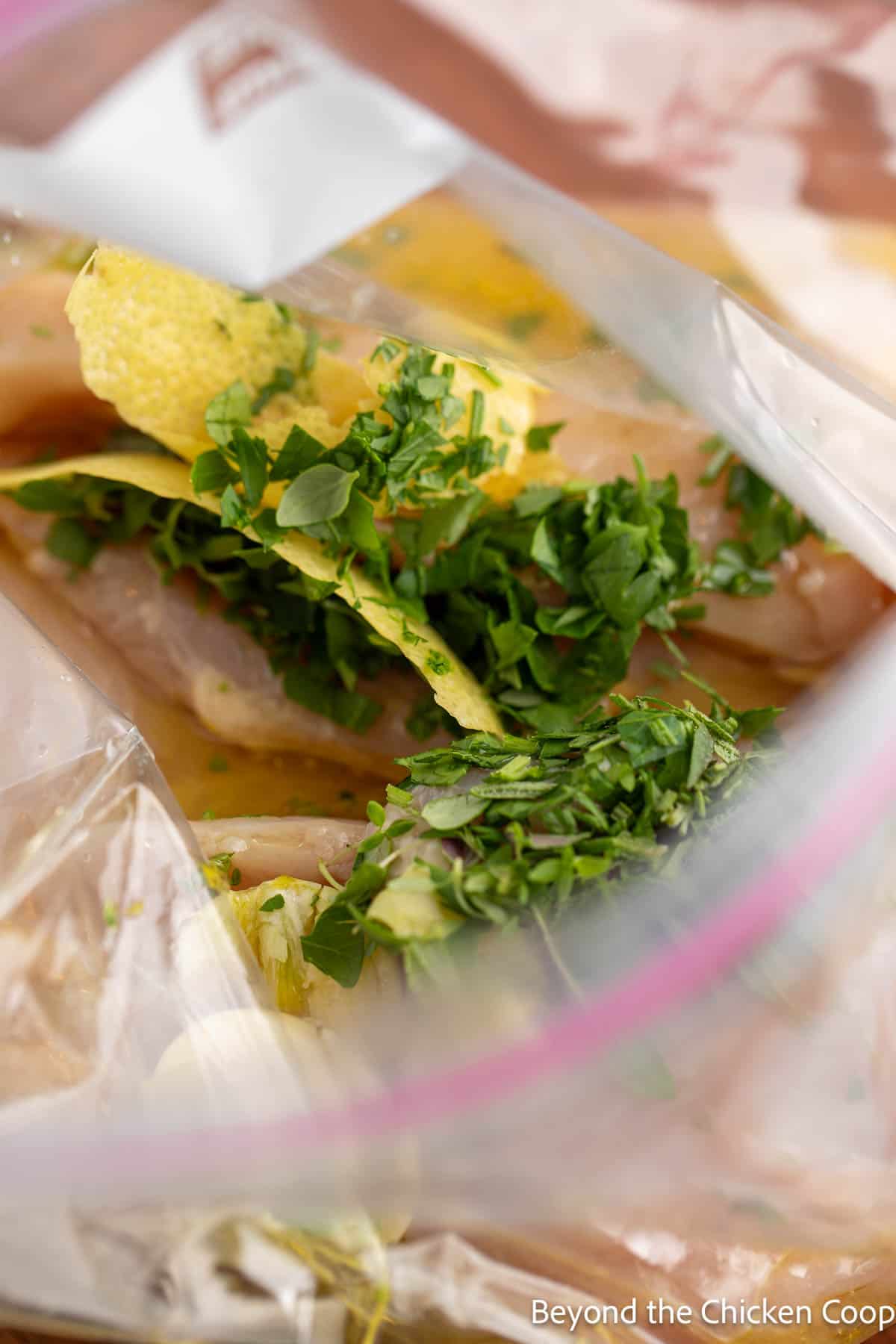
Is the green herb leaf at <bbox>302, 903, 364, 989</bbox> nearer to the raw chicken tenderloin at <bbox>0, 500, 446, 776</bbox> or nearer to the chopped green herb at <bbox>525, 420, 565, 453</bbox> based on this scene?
the raw chicken tenderloin at <bbox>0, 500, 446, 776</bbox>

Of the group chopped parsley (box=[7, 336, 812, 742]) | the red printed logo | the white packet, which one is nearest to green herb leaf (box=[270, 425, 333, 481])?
chopped parsley (box=[7, 336, 812, 742])

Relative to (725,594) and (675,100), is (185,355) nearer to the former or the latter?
(725,594)

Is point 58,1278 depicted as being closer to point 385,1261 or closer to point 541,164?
point 385,1261

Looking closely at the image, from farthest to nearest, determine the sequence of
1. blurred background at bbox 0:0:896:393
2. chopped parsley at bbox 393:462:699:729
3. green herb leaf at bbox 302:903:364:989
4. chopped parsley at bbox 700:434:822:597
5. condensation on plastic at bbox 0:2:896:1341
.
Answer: blurred background at bbox 0:0:896:393
chopped parsley at bbox 700:434:822:597
chopped parsley at bbox 393:462:699:729
green herb leaf at bbox 302:903:364:989
condensation on plastic at bbox 0:2:896:1341

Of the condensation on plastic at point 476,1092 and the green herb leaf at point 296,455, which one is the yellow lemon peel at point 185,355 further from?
the condensation on plastic at point 476,1092

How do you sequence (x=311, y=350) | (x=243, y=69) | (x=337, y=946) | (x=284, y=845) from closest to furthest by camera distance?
(x=337, y=946)
(x=284, y=845)
(x=311, y=350)
(x=243, y=69)

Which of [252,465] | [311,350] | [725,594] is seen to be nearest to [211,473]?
[252,465]
